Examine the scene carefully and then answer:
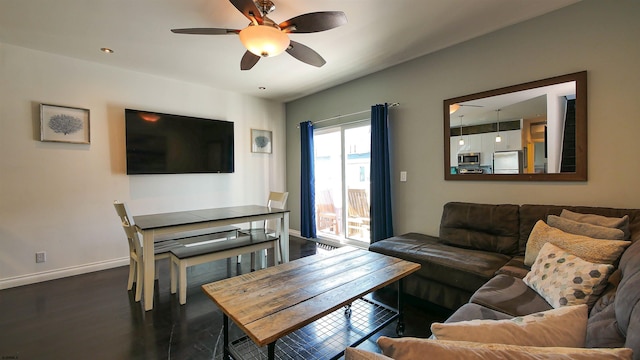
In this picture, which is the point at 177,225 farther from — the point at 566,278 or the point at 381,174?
the point at 566,278

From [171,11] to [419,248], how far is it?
120 inches

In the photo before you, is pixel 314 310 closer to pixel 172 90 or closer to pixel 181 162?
pixel 181 162

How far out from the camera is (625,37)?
214 cm

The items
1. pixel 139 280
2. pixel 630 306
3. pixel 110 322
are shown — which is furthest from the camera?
pixel 139 280

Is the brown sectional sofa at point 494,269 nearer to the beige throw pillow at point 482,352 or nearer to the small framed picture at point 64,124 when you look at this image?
the beige throw pillow at point 482,352

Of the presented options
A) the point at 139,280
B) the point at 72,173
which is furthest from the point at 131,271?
the point at 72,173

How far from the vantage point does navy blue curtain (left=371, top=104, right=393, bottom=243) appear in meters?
3.57

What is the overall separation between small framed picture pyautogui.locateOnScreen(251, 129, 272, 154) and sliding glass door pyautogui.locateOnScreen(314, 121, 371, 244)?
91cm

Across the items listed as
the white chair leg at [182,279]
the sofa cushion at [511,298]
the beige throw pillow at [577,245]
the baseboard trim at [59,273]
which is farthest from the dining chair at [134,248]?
the beige throw pillow at [577,245]

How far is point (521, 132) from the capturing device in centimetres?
262

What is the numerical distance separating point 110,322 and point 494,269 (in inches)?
121

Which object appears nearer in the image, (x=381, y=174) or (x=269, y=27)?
(x=269, y=27)

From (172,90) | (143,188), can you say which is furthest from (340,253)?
(172,90)

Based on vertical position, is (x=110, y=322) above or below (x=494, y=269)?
below
